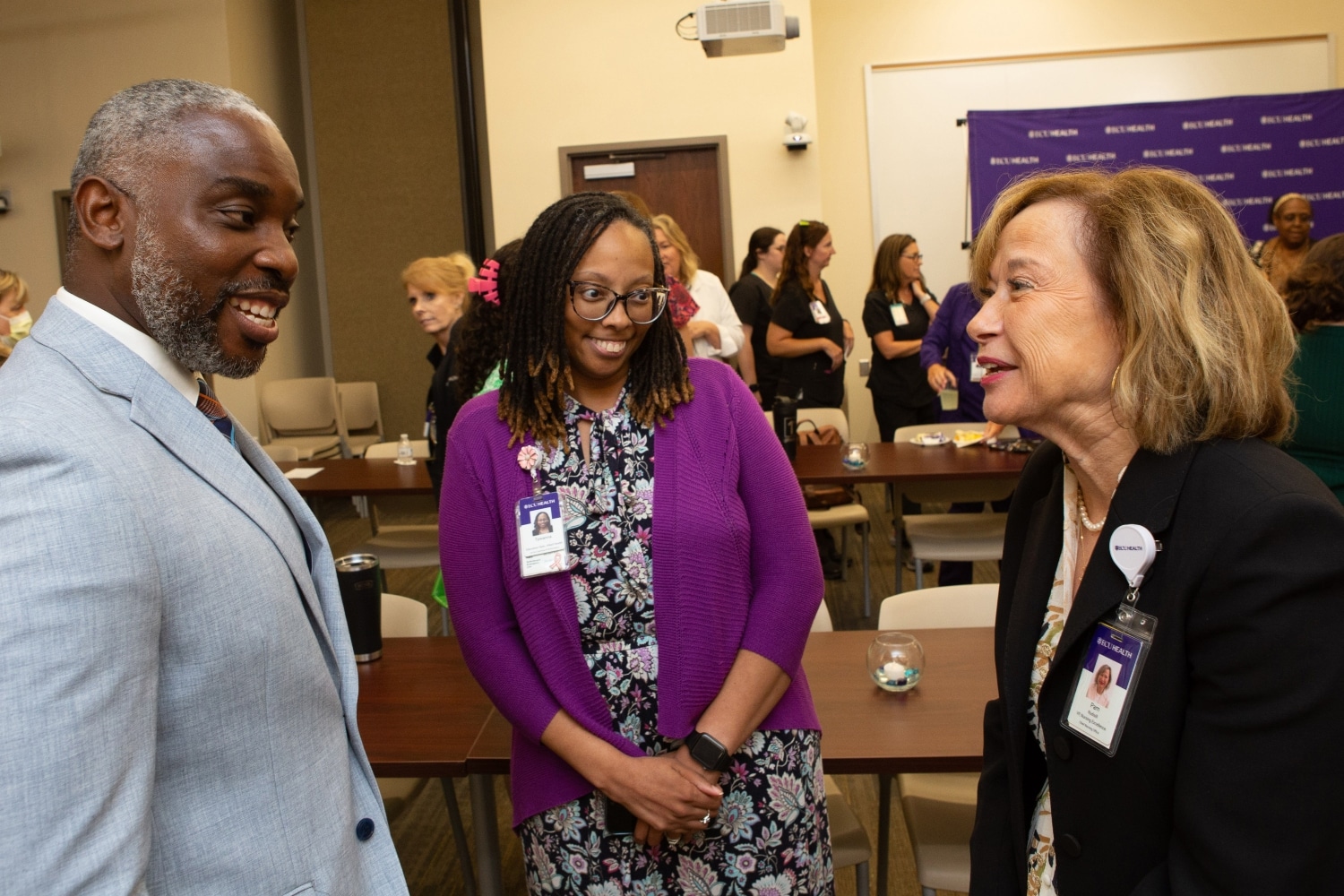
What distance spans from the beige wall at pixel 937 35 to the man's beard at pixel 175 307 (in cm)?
714

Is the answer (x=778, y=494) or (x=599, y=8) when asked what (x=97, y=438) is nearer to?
(x=778, y=494)

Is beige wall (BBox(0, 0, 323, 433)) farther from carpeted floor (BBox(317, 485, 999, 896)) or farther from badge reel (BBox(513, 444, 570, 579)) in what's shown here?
badge reel (BBox(513, 444, 570, 579))

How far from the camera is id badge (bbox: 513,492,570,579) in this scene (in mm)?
1573

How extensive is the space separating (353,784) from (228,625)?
1.08ft

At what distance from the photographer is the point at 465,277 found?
14.0 feet

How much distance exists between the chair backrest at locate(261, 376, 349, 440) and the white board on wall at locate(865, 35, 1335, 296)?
14.4 ft

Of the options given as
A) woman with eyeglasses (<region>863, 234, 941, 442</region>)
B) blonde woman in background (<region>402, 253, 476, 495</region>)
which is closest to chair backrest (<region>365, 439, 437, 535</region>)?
blonde woman in background (<region>402, 253, 476, 495</region>)

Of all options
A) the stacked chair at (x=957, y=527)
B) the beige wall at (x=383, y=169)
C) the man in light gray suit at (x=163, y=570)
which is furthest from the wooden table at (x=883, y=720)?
the beige wall at (x=383, y=169)

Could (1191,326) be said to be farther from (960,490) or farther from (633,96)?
(633,96)

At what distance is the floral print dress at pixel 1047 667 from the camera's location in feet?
4.20

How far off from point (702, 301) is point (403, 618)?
3015mm

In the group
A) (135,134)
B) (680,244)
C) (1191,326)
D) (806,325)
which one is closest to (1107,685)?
(1191,326)

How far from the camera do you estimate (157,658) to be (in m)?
0.85

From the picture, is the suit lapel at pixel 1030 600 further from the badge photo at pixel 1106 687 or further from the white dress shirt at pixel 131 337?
the white dress shirt at pixel 131 337
